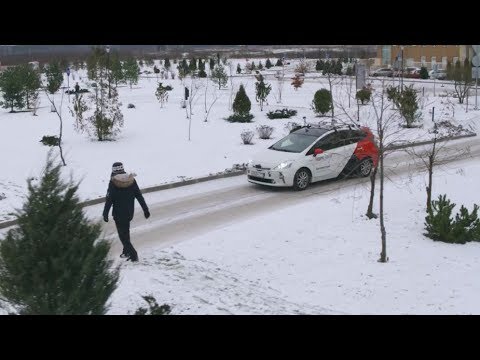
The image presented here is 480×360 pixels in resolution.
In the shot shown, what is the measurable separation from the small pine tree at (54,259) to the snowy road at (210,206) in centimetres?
521

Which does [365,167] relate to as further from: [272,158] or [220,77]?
[220,77]

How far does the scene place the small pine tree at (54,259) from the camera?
3576 mm

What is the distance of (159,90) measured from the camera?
2911 centimetres

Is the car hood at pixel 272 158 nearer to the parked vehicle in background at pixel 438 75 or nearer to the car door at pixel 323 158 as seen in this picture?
the car door at pixel 323 158

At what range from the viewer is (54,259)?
3.65 metres

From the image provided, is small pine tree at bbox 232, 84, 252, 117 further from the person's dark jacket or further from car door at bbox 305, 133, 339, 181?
the person's dark jacket

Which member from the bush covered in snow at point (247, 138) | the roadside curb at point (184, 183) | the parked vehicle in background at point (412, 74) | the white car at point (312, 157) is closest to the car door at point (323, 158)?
the white car at point (312, 157)

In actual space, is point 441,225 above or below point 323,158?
below

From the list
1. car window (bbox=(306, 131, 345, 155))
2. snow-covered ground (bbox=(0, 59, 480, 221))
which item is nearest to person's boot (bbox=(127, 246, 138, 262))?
snow-covered ground (bbox=(0, 59, 480, 221))

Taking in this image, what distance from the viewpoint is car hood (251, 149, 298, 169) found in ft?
46.0

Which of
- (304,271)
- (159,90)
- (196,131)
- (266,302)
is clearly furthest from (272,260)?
(159,90)

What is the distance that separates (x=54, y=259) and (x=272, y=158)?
35.9ft

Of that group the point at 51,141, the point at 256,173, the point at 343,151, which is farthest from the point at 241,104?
the point at 256,173

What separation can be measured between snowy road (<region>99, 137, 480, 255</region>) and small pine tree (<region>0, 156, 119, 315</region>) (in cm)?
521
